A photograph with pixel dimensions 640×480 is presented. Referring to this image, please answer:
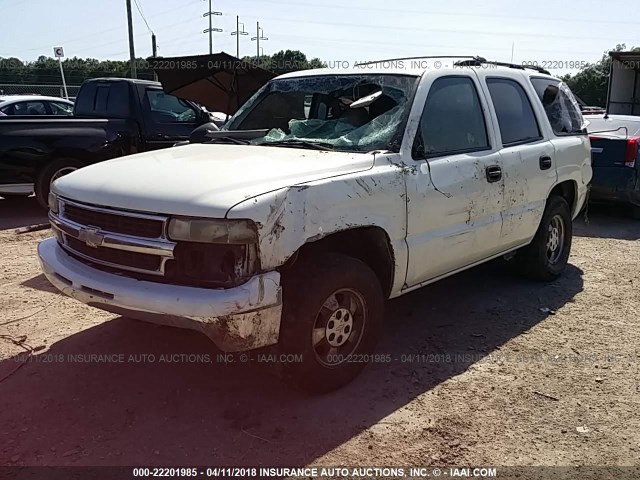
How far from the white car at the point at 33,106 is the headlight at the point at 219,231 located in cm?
1039

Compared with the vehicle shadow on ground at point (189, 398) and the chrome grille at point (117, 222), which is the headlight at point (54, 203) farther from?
the vehicle shadow on ground at point (189, 398)

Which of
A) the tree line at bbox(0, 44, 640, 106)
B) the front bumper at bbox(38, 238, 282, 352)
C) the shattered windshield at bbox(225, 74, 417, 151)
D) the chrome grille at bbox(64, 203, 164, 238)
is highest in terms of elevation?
the tree line at bbox(0, 44, 640, 106)

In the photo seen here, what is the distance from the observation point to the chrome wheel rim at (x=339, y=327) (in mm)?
3484

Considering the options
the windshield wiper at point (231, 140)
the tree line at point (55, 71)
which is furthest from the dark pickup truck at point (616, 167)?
the tree line at point (55, 71)

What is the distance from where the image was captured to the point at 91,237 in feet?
11.1

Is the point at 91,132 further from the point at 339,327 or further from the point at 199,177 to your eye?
the point at 339,327

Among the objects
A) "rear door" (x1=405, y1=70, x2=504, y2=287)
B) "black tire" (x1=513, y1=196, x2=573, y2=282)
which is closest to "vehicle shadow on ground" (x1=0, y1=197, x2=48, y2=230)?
"rear door" (x1=405, y1=70, x2=504, y2=287)

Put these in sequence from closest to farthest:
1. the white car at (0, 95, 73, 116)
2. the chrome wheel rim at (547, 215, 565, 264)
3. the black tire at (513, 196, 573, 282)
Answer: the black tire at (513, 196, 573, 282)
the chrome wheel rim at (547, 215, 565, 264)
the white car at (0, 95, 73, 116)

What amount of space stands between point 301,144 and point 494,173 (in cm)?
147

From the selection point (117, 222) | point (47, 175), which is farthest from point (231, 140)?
point (47, 175)

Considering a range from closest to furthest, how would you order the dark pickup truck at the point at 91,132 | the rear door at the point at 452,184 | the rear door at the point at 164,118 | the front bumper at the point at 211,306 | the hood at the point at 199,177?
the front bumper at the point at 211,306 < the hood at the point at 199,177 < the rear door at the point at 452,184 < the dark pickup truck at the point at 91,132 < the rear door at the point at 164,118

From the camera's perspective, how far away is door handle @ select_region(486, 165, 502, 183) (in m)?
4.49

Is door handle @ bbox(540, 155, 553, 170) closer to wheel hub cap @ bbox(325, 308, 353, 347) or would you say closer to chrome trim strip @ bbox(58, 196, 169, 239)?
wheel hub cap @ bbox(325, 308, 353, 347)

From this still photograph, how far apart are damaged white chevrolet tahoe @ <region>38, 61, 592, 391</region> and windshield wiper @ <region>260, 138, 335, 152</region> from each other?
18mm
